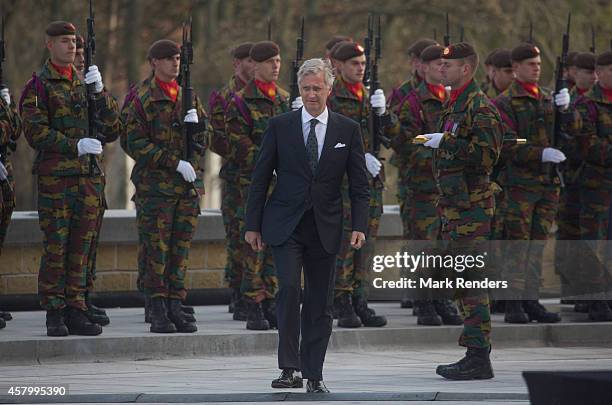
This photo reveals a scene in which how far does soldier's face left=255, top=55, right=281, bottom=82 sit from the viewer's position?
16.2m

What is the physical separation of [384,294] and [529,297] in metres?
2.29

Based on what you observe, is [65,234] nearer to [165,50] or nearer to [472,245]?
[165,50]

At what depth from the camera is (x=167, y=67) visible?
15.5 meters

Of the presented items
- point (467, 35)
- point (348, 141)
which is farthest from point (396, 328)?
point (467, 35)

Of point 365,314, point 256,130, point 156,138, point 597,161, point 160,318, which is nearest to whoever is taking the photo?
point 160,318

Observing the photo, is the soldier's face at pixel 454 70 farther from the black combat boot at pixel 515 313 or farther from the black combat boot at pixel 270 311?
the black combat boot at pixel 515 313

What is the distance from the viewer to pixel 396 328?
16.0m

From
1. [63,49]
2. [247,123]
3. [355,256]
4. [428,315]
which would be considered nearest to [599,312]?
[428,315]

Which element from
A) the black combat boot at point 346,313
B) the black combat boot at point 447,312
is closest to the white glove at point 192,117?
the black combat boot at point 346,313

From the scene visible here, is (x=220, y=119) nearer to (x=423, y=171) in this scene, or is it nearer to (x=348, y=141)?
(x=423, y=171)

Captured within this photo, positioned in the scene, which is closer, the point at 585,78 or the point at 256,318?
the point at 256,318

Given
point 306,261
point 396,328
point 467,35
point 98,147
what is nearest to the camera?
point 306,261

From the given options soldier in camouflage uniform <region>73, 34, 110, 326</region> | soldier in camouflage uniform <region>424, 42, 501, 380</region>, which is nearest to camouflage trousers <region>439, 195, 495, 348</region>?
soldier in camouflage uniform <region>424, 42, 501, 380</region>

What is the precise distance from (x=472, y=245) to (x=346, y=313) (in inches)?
104
